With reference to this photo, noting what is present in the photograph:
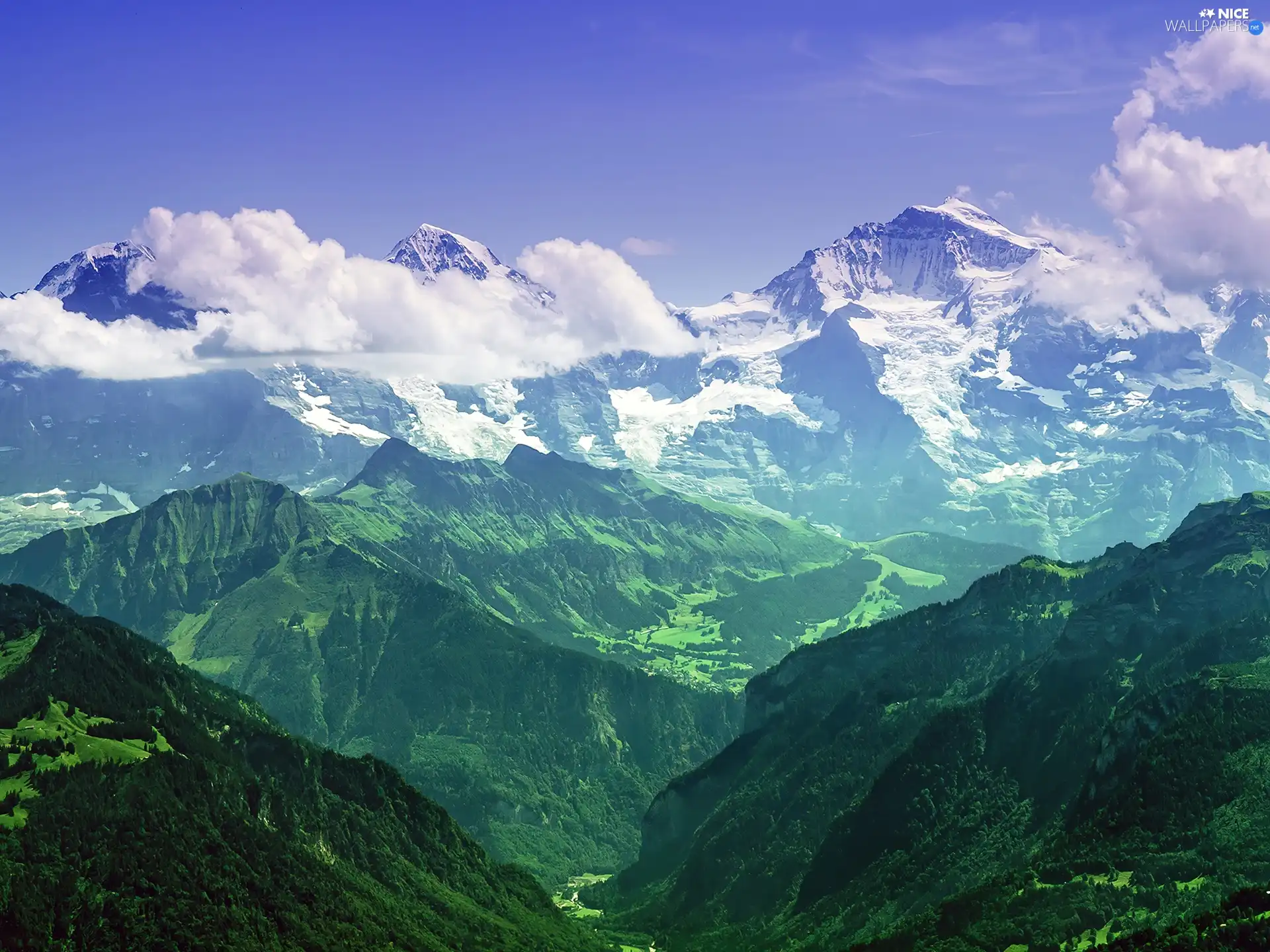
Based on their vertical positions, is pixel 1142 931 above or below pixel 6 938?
below

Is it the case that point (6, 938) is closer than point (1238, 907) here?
No

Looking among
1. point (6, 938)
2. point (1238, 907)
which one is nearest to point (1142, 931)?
point (1238, 907)

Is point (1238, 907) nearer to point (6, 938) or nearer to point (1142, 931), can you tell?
point (1142, 931)
